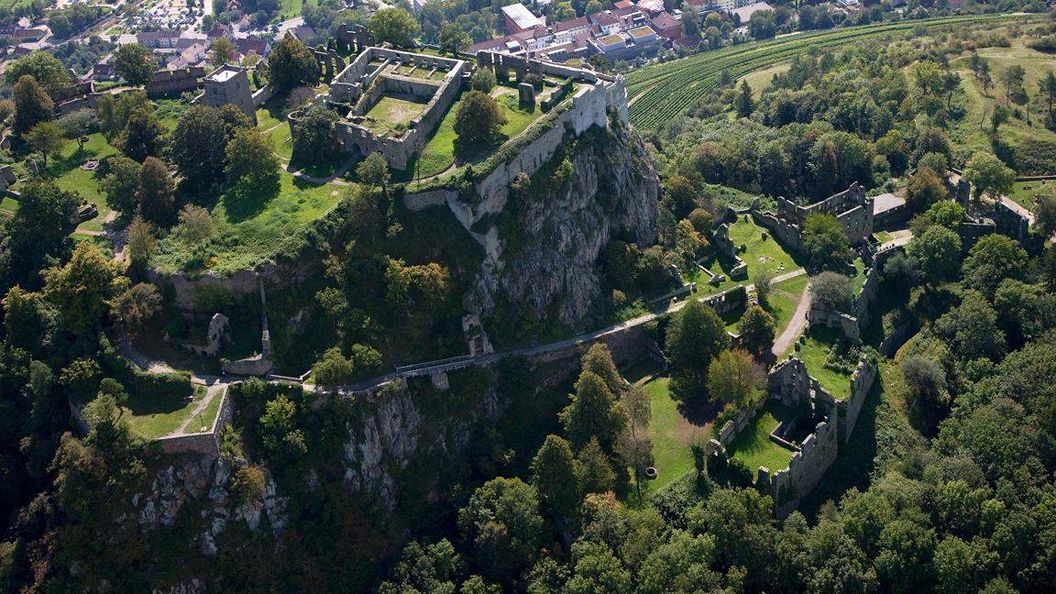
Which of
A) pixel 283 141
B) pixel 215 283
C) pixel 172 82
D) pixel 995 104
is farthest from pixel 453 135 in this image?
pixel 995 104

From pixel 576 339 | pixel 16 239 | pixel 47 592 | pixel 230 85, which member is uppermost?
pixel 230 85

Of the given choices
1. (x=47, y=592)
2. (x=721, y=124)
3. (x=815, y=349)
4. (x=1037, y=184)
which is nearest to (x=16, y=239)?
(x=47, y=592)

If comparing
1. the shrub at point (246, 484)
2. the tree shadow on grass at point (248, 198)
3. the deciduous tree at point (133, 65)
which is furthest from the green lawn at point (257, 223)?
the deciduous tree at point (133, 65)

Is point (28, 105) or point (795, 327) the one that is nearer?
point (795, 327)

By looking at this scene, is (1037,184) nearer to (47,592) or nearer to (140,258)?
(140,258)

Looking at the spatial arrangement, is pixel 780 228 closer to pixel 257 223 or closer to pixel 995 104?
pixel 995 104

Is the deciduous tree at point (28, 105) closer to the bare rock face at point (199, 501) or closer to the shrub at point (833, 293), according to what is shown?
the bare rock face at point (199, 501)
